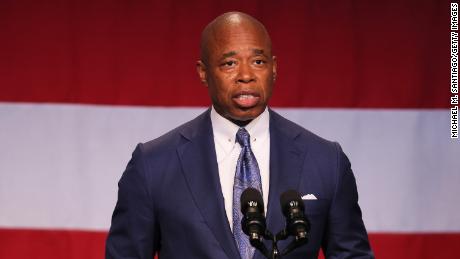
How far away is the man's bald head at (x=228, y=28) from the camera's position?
65.1 inches

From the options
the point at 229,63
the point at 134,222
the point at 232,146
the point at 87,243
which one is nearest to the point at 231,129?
the point at 232,146

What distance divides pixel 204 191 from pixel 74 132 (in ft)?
3.73

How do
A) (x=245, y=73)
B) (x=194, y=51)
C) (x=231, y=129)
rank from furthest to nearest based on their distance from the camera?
(x=194, y=51), (x=231, y=129), (x=245, y=73)

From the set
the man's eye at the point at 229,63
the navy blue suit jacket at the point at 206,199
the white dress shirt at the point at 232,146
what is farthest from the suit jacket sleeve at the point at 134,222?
the man's eye at the point at 229,63

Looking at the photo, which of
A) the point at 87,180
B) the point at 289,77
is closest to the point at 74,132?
the point at 87,180

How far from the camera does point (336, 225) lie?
1663 mm

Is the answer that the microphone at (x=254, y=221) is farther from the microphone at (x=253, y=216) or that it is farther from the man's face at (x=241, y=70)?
the man's face at (x=241, y=70)

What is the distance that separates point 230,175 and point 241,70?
210 mm

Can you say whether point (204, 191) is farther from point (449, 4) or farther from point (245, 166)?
point (449, 4)

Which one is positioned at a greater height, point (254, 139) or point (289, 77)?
point (289, 77)

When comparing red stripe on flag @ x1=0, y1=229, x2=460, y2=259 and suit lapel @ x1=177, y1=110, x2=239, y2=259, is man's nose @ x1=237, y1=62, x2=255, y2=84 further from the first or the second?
red stripe on flag @ x1=0, y1=229, x2=460, y2=259

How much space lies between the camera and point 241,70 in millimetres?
1607

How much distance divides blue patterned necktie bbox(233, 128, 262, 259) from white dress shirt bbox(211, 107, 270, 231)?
0.07 ft

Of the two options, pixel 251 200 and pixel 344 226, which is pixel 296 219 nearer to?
pixel 251 200
